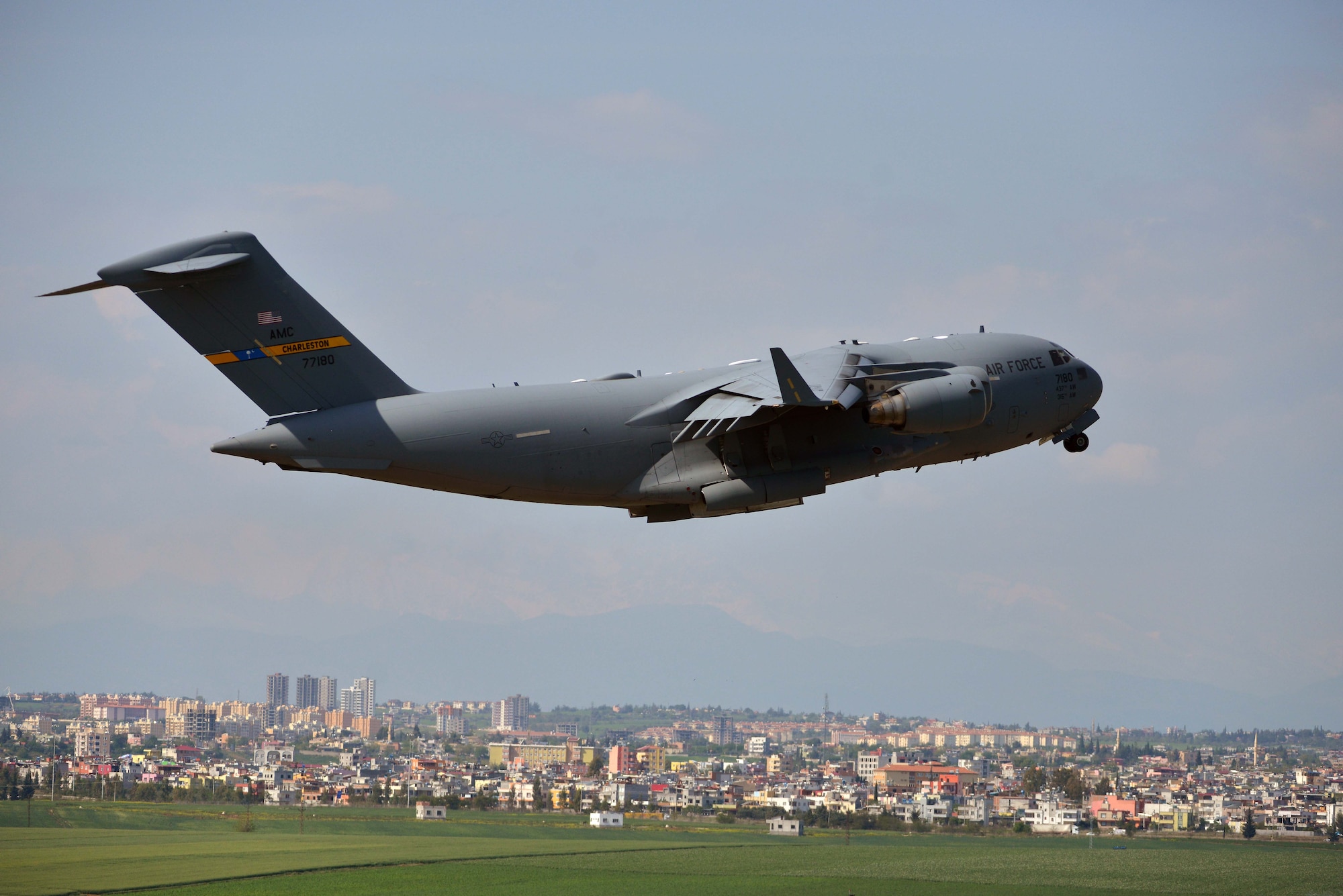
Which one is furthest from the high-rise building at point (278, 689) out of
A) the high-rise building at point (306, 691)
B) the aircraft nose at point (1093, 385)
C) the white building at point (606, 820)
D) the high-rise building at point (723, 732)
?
the aircraft nose at point (1093, 385)

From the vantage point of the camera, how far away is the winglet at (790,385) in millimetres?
16047

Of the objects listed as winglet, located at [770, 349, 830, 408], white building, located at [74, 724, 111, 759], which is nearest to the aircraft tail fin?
winglet, located at [770, 349, 830, 408]

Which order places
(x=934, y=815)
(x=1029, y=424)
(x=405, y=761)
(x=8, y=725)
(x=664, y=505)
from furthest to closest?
(x=405, y=761) < (x=934, y=815) < (x=8, y=725) < (x=1029, y=424) < (x=664, y=505)

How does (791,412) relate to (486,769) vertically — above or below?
above

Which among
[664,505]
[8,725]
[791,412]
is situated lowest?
[8,725]

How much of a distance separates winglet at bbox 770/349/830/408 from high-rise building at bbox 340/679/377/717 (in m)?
154

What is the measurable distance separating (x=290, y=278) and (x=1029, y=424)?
38.4ft

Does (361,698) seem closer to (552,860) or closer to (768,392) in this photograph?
(552,860)

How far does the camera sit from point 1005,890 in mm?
39031

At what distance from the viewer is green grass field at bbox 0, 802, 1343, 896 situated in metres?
38.4

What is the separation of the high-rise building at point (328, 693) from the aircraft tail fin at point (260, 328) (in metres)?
154

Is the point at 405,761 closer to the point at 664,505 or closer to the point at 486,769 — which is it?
the point at 486,769

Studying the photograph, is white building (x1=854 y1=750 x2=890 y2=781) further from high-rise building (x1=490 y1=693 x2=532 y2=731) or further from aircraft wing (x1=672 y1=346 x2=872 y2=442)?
aircraft wing (x1=672 y1=346 x2=872 y2=442)

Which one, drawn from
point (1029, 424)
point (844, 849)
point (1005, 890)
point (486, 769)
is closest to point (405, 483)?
point (1029, 424)
